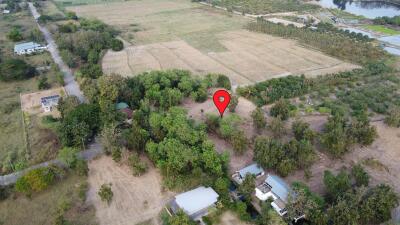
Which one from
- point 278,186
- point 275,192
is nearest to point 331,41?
point 278,186

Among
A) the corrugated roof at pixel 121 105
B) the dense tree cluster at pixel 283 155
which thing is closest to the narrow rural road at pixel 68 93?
the corrugated roof at pixel 121 105

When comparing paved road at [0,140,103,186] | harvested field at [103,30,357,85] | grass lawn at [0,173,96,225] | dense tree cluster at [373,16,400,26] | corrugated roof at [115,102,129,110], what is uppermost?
dense tree cluster at [373,16,400,26]

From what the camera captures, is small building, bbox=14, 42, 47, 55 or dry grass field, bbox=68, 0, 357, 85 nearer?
dry grass field, bbox=68, 0, 357, 85

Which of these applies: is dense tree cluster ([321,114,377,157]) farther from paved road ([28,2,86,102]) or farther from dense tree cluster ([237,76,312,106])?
paved road ([28,2,86,102])

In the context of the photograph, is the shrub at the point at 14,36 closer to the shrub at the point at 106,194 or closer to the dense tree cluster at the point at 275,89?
the dense tree cluster at the point at 275,89

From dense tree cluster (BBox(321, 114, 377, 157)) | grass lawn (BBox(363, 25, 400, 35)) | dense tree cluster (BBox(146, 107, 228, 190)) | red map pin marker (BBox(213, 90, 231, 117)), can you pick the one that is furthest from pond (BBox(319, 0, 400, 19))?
dense tree cluster (BBox(146, 107, 228, 190))

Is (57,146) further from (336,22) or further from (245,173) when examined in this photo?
(336,22)
